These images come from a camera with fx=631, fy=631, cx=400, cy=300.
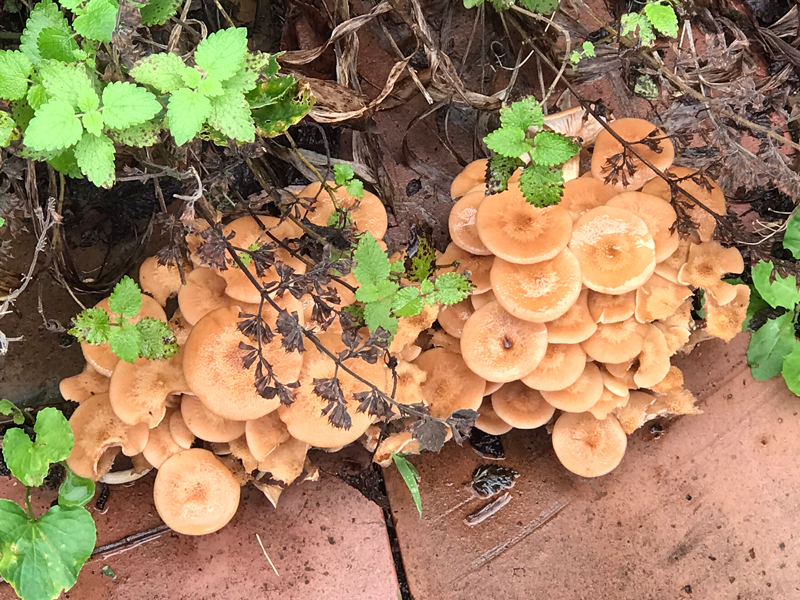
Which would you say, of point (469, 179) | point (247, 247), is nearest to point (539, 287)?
point (469, 179)

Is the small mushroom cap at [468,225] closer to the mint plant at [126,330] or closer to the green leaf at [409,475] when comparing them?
the green leaf at [409,475]

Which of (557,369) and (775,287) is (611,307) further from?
(775,287)

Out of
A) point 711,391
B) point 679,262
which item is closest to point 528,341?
point 679,262

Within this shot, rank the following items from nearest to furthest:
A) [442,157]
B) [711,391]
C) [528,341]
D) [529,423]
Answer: [528,341] → [529,423] → [711,391] → [442,157]

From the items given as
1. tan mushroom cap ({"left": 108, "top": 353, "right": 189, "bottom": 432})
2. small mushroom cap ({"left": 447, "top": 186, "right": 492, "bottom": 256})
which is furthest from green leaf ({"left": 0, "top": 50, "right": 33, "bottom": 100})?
small mushroom cap ({"left": 447, "top": 186, "right": 492, "bottom": 256})

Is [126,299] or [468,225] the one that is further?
[468,225]

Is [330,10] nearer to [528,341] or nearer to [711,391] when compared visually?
[528,341]
